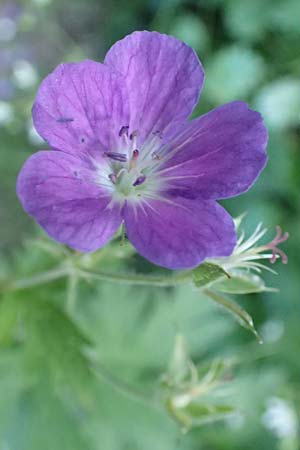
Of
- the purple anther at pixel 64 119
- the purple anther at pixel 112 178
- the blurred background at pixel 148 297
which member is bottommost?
the blurred background at pixel 148 297

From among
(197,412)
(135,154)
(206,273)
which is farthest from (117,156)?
(197,412)

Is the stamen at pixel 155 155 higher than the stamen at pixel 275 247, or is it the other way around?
the stamen at pixel 155 155

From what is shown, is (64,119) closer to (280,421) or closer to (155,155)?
(155,155)

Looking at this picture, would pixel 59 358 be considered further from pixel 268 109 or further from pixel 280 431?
pixel 268 109

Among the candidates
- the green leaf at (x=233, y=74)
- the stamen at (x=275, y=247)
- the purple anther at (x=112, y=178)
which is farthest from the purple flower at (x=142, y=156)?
the green leaf at (x=233, y=74)

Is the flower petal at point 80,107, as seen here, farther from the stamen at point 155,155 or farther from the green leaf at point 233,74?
the green leaf at point 233,74

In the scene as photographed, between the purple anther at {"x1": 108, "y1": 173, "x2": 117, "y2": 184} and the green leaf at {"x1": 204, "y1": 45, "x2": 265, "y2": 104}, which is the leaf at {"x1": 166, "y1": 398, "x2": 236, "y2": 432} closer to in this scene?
the purple anther at {"x1": 108, "y1": 173, "x2": 117, "y2": 184}

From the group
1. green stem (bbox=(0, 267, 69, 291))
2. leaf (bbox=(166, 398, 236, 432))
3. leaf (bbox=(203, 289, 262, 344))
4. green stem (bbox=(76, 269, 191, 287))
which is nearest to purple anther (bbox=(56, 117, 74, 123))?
green stem (bbox=(76, 269, 191, 287))
